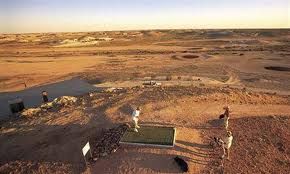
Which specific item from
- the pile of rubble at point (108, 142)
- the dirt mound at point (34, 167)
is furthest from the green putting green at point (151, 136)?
the dirt mound at point (34, 167)

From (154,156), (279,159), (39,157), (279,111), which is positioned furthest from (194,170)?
(279,111)

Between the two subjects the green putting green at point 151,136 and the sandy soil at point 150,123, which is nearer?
the sandy soil at point 150,123

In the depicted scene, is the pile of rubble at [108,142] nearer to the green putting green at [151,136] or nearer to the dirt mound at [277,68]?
the green putting green at [151,136]

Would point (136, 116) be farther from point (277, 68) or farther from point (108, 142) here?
point (277, 68)

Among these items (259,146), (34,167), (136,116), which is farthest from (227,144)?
(34,167)

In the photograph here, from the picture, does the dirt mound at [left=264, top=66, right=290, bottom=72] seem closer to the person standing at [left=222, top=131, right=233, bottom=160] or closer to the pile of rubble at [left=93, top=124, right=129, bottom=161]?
the person standing at [left=222, top=131, right=233, bottom=160]
